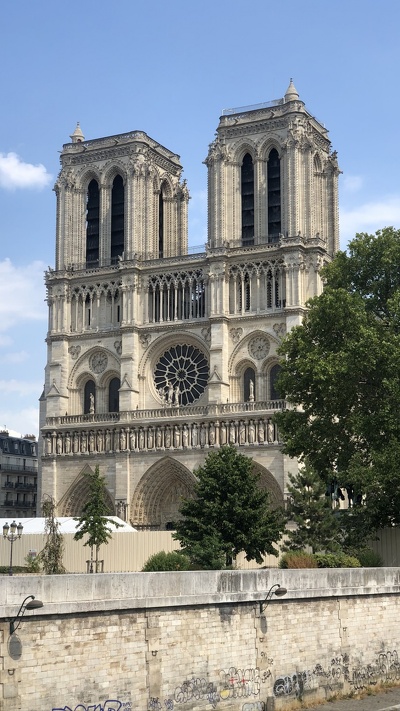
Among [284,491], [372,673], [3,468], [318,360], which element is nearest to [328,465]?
[318,360]

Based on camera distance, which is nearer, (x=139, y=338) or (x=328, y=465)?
(x=328, y=465)

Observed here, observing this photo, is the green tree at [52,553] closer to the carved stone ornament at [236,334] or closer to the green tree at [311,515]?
the green tree at [311,515]

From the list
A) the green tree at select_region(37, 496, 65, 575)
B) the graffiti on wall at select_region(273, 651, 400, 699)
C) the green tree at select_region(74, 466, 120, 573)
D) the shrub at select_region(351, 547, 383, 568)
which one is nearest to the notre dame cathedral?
the green tree at select_region(74, 466, 120, 573)

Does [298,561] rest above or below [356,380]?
below

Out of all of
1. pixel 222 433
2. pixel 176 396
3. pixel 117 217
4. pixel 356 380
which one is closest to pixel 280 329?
pixel 222 433

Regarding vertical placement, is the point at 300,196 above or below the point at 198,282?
above

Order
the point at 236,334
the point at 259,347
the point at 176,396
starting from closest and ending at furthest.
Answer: the point at 259,347, the point at 236,334, the point at 176,396

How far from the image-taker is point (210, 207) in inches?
2266

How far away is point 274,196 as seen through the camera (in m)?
57.0

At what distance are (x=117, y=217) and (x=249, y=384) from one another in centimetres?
1359

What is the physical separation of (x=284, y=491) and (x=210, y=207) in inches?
640

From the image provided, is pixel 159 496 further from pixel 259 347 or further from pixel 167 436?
pixel 259 347

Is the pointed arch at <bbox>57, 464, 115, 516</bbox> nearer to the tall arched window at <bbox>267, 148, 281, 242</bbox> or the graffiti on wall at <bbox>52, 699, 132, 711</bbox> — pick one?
the tall arched window at <bbox>267, 148, 281, 242</bbox>

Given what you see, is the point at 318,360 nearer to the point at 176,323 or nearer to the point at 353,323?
the point at 353,323
